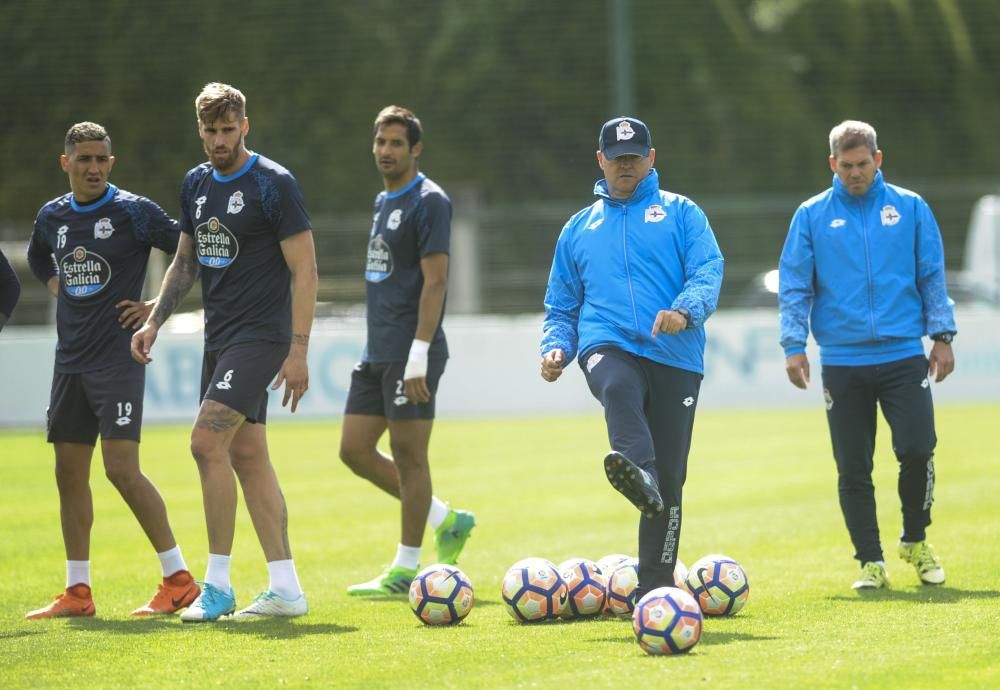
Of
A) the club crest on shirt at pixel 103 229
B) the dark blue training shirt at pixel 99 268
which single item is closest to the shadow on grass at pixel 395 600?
the dark blue training shirt at pixel 99 268

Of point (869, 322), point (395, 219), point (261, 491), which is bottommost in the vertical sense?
point (261, 491)

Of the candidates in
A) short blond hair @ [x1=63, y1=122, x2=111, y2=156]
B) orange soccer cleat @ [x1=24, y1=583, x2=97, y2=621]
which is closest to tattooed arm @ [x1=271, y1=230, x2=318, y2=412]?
short blond hair @ [x1=63, y1=122, x2=111, y2=156]

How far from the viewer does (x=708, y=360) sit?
845 inches

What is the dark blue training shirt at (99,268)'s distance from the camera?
8.14 metres

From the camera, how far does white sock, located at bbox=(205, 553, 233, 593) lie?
7621 millimetres

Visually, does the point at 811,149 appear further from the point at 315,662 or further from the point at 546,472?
the point at 315,662

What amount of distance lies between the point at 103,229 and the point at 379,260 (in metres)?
1.57

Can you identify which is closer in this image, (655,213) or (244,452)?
(655,213)

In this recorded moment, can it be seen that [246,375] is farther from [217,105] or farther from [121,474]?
[217,105]

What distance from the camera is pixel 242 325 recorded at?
7.72 meters

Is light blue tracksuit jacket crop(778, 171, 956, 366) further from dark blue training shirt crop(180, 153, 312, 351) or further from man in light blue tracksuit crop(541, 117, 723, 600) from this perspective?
dark blue training shirt crop(180, 153, 312, 351)

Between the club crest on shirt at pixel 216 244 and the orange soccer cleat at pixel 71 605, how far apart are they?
1.81 meters

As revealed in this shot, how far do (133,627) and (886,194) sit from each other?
444 cm

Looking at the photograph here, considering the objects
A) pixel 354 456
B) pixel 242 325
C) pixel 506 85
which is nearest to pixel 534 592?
pixel 242 325
